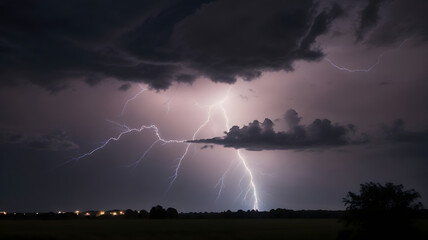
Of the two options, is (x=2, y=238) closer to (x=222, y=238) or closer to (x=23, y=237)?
(x=23, y=237)

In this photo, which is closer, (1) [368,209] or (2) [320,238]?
(1) [368,209]

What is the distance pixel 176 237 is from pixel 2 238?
1490cm

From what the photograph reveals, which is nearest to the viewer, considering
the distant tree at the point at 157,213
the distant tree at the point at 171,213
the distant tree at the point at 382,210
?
the distant tree at the point at 382,210

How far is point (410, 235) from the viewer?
36344 mm

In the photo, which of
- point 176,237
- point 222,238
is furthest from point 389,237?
point 176,237

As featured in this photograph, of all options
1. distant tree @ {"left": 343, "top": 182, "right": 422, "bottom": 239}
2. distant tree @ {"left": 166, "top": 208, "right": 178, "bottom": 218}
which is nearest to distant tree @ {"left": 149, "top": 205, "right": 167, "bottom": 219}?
distant tree @ {"left": 166, "top": 208, "right": 178, "bottom": 218}

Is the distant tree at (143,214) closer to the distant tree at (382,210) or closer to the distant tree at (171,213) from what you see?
the distant tree at (171,213)

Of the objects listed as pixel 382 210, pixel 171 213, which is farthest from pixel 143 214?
pixel 382 210

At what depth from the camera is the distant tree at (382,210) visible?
36156mm

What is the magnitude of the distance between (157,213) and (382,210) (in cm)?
6962

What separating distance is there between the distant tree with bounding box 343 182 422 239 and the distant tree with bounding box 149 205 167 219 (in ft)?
219

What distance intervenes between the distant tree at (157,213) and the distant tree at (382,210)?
219 feet

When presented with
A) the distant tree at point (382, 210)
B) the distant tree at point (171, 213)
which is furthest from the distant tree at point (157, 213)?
the distant tree at point (382, 210)

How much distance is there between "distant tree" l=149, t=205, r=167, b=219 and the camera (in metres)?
98.3
